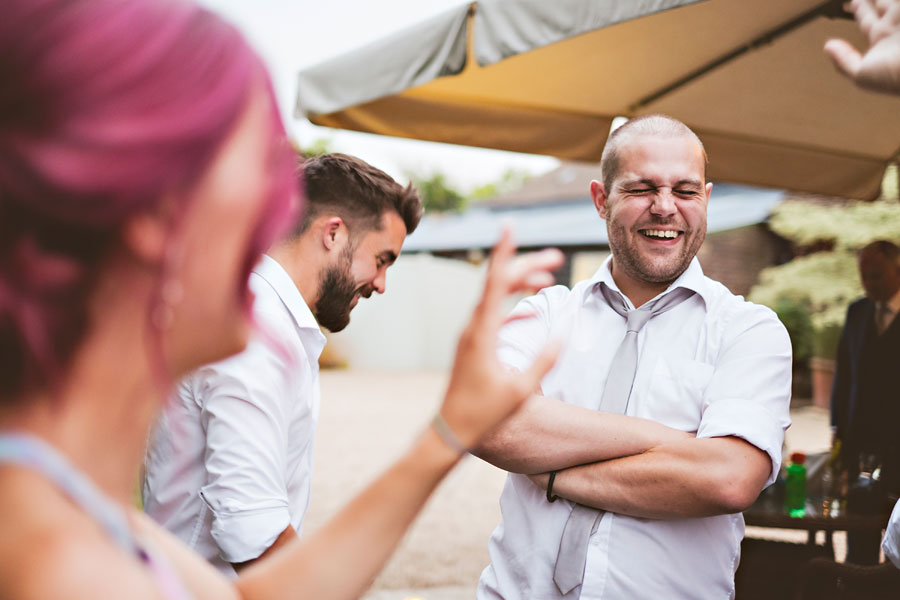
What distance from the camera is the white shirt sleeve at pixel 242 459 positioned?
6.02 ft

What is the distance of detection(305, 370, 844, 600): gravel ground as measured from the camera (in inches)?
206

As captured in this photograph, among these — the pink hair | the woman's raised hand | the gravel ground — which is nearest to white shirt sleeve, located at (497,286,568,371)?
the gravel ground

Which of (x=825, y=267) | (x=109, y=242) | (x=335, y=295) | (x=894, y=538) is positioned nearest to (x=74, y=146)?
(x=109, y=242)

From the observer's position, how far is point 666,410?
2051mm

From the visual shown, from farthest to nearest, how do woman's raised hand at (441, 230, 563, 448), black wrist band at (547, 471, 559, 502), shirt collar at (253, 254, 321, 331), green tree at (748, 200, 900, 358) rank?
green tree at (748, 200, 900, 358) → shirt collar at (253, 254, 321, 331) → black wrist band at (547, 471, 559, 502) → woman's raised hand at (441, 230, 563, 448)

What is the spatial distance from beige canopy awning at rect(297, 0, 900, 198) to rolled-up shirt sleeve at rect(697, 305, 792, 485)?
1.23m

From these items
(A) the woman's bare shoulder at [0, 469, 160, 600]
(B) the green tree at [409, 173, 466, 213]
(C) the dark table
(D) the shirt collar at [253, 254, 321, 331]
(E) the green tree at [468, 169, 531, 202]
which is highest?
(E) the green tree at [468, 169, 531, 202]

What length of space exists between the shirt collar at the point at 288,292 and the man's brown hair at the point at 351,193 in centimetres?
22

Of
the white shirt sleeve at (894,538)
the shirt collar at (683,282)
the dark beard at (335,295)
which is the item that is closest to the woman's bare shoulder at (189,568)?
the shirt collar at (683,282)

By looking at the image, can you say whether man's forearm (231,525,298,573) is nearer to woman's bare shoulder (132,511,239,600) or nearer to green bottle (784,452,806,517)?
woman's bare shoulder (132,511,239,600)

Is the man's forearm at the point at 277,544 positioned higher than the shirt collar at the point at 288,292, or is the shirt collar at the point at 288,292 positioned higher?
the shirt collar at the point at 288,292

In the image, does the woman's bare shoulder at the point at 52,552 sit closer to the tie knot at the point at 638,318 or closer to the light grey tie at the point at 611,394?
the light grey tie at the point at 611,394

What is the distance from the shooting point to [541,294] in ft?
8.06

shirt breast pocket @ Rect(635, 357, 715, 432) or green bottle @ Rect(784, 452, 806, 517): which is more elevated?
shirt breast pocket @ Rect(635, 357, 715, 432)
